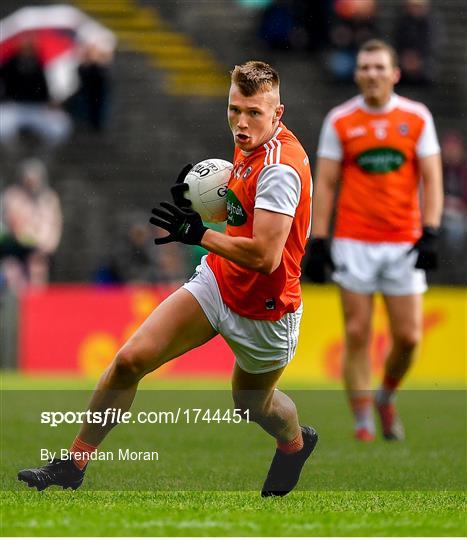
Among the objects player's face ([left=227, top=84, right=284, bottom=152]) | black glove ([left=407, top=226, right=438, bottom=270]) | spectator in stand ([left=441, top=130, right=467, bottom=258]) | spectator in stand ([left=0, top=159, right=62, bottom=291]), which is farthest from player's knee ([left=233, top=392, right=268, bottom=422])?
spectator in stand ([left=441, top=130, right=467, bottom=258])

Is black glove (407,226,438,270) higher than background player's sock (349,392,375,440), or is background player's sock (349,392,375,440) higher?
black glove (407,226,438,270)

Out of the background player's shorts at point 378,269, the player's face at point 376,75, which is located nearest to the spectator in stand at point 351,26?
the player's face at point 376,75

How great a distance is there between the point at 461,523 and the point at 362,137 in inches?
175

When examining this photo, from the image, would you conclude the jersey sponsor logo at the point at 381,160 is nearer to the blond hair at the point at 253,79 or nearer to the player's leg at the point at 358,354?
the player's leg at the point at 358,354

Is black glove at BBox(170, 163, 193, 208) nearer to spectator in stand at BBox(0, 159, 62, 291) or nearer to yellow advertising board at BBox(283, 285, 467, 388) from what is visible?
yellow advertising board at BBox(283, 285, 467, 388)

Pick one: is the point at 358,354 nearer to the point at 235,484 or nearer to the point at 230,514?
the point at 235,484

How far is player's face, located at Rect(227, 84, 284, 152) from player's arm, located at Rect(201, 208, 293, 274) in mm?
360

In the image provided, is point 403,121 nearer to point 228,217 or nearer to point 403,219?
point 403,219

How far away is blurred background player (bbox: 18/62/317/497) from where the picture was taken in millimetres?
5742

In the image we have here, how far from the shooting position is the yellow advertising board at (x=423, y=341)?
593 inches

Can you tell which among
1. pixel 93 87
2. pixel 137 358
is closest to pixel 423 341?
pixel 93 87

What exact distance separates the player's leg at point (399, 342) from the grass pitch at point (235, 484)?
0.66ft

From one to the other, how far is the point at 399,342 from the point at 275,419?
322cm

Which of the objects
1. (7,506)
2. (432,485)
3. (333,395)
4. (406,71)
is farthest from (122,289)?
(7,506)
